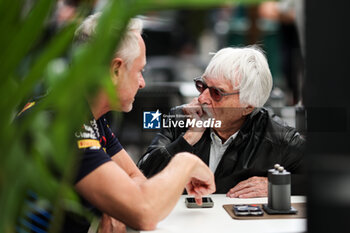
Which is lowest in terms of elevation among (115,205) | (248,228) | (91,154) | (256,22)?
(248,228)

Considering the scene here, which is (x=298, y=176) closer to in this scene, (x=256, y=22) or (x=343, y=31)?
(x=343, y=31)

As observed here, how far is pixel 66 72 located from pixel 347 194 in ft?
1.80

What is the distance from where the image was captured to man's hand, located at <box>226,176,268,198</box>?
1.87m

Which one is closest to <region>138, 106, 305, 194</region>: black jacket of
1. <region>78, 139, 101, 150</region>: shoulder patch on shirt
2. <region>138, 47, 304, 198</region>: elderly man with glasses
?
<region>138, 47, 304, 198</region>: elderly man with glasses

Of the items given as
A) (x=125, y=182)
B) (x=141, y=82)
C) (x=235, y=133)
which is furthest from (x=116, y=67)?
(x=235, y=133)

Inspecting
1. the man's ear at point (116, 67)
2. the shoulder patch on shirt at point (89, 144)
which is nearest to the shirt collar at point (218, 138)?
the man's ear at point (116, 67)

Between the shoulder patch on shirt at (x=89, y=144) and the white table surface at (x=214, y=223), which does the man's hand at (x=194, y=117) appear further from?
the shoulder patch on shirt at (x=89, y=144)

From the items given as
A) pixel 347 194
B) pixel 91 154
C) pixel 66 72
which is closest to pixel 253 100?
pixel 91 154

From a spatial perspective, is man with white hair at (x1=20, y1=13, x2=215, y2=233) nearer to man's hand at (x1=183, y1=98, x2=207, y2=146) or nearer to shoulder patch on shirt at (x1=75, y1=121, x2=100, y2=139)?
shoulder patch on shirt at (x1=75, y1=121, x2=100, y2=139)

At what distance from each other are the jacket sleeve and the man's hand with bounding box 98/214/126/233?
1.01ft

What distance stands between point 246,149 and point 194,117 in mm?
274

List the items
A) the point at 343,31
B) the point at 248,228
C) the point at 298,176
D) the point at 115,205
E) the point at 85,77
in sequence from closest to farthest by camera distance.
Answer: the point at 85,77
the point at 343,31
the point at 115,205
the point at 248,228
the point at 298,176

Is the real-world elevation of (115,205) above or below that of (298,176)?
above

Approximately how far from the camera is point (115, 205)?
4.37 feet
